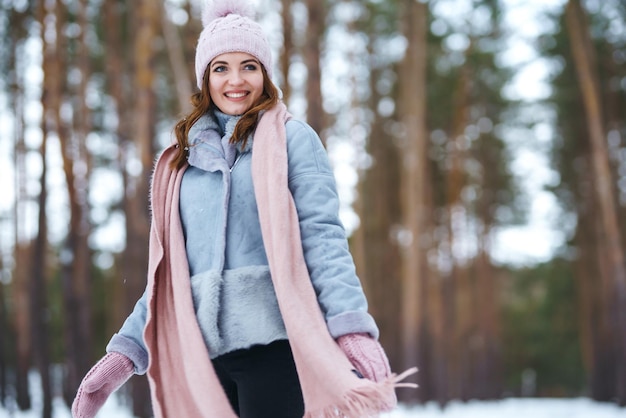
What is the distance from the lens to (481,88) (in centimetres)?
2159

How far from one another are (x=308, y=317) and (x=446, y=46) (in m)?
18.9

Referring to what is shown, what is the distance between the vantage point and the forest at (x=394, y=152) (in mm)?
14102

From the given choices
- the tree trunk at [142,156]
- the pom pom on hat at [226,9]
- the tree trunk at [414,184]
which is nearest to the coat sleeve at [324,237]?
the pom pom on hat at [226,9]

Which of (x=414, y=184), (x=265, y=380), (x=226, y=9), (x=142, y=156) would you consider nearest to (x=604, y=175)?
(x=414, y=184)

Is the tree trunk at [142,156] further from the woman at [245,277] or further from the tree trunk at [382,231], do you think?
the tree trunk at [382,231]

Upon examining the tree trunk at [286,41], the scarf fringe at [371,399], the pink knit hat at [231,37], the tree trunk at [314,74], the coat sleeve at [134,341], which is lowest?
the scarf fringe at [371,399]

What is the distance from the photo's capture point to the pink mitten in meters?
2.11

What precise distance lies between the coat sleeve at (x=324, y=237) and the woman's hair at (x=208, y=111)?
10 cm

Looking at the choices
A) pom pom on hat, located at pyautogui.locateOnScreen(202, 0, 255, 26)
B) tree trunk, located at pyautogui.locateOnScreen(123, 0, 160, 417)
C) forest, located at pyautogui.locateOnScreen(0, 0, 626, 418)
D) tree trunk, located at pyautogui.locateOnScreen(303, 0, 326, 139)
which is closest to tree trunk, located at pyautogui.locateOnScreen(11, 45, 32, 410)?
forest, located at pyautogui.locateOnScreen(0, 0, 626, 418)

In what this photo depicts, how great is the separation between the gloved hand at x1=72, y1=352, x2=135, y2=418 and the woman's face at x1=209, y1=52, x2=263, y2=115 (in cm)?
→ 79

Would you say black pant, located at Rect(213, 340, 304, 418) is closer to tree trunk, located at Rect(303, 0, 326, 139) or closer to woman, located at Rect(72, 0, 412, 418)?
woman, located at Rect(72, 0, 412, 418)

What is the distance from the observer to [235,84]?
97.8 inches

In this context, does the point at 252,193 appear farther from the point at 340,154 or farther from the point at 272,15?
the point at 340,154

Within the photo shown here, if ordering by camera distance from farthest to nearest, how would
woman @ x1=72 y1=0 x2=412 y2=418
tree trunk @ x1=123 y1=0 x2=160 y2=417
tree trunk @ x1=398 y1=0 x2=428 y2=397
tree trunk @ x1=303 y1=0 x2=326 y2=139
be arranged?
tree trunk @ x1=398 y1=0 x2=428 y2=397 < tree trunk @ x1=123 y1=0 x2=160 y2=417 < tree trunk @ x1=303 y1=0 x2=326 y2=139 < woman @ x1=72 y1=0 x2=412 y2=418
